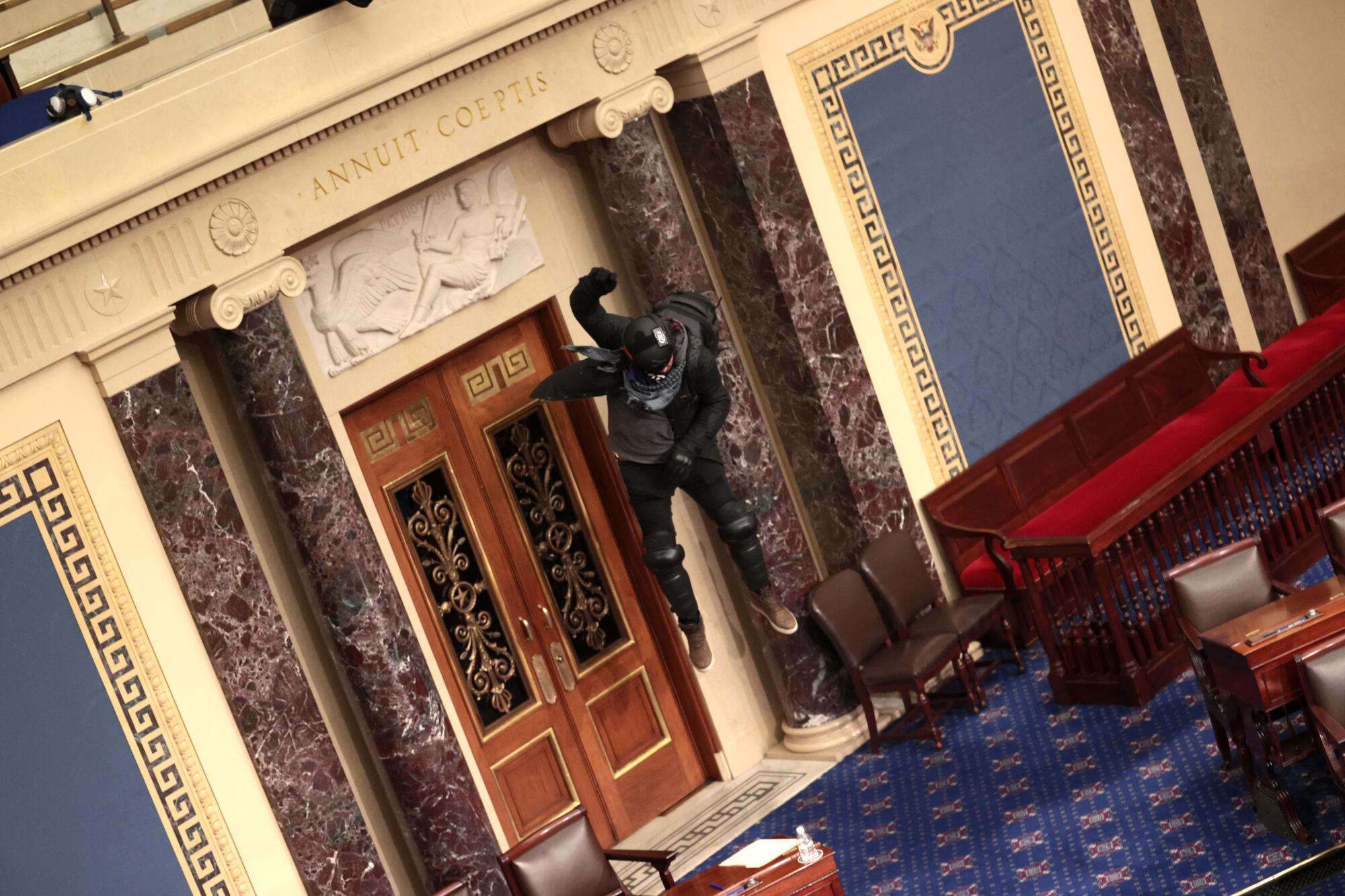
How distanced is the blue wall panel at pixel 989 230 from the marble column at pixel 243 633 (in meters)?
3.84

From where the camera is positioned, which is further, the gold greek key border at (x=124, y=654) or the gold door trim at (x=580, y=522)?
the gold door trim at (x=580, y=522)

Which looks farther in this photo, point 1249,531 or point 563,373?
point 1249,531

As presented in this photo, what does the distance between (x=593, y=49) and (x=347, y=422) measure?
2.04 meters

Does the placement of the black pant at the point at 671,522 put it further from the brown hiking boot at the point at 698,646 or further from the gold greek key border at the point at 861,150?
the gold greek key border at the point at 861,150

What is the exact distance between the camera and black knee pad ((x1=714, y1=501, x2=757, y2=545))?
7.65 metres

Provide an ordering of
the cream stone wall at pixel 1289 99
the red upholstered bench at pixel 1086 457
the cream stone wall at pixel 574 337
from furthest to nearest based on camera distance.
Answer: the cream stone wall at pixel 1289 99 → the red upholstered bench at pixel 1086 457 → the cream stone wall at pixel 574 337

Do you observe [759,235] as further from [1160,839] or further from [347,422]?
[1160,839]

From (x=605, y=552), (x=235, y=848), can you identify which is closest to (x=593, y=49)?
→ (x=605, y=552)

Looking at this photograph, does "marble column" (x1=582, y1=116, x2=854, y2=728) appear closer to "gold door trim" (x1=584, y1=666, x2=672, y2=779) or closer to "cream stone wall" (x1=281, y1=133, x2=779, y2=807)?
"cream stone wall" (x1=281, y1=133, x2=779, y2=807)

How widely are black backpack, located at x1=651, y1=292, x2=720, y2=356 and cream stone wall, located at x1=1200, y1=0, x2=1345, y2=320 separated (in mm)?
4753

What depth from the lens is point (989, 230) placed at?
9023 millimetres

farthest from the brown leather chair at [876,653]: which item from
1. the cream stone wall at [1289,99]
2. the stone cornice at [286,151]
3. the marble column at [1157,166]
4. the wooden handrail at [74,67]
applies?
the cream stone wall at [1289,99]

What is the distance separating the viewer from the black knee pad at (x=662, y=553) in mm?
7461

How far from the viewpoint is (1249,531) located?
8.09 meters
